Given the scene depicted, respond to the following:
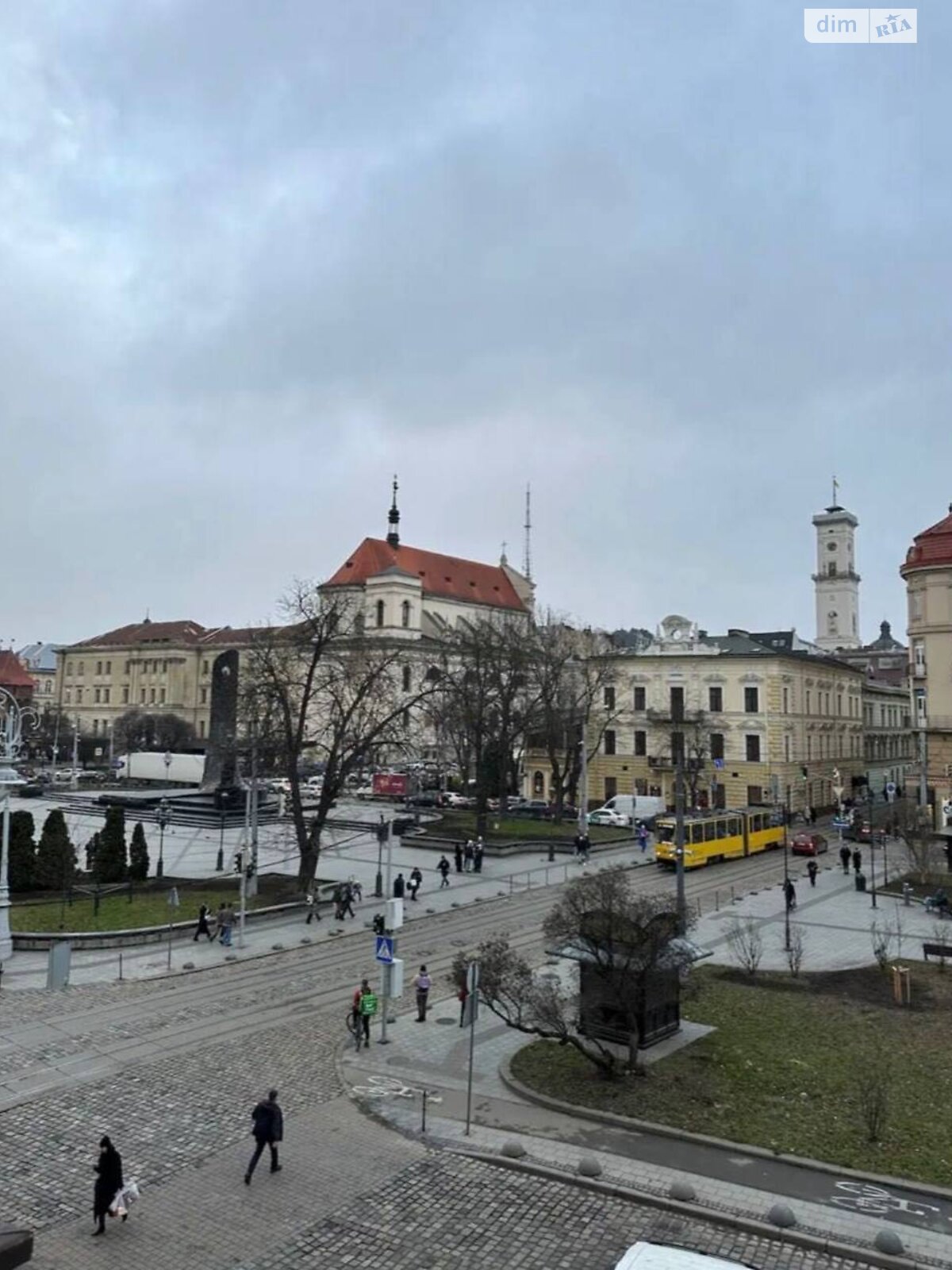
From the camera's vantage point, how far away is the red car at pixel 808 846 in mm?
48281

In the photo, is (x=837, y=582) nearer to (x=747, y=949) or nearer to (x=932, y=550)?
(x=932, y=550)

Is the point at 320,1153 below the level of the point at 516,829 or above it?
below

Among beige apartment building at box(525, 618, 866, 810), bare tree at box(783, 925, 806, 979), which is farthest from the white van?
bare tree at box(783, 925, 806, 979)

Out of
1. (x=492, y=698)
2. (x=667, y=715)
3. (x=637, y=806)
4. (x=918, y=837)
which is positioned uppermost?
(x=492, y=698)

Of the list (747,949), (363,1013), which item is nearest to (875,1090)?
(747,949)

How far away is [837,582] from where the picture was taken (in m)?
122

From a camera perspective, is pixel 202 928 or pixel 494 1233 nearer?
pixel 494 1233

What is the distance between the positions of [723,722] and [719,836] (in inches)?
888

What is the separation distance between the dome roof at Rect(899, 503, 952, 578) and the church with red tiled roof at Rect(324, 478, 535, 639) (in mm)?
45834

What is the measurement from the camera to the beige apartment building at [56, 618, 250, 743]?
439 feet

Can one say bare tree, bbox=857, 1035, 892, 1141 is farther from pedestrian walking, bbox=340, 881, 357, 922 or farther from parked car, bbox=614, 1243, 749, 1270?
pedestrian walking, bbox=340, 881, 357, 922

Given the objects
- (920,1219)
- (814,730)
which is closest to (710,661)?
(814,730)

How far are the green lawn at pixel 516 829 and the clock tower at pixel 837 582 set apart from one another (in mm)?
76766

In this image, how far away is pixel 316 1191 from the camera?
12.0m
